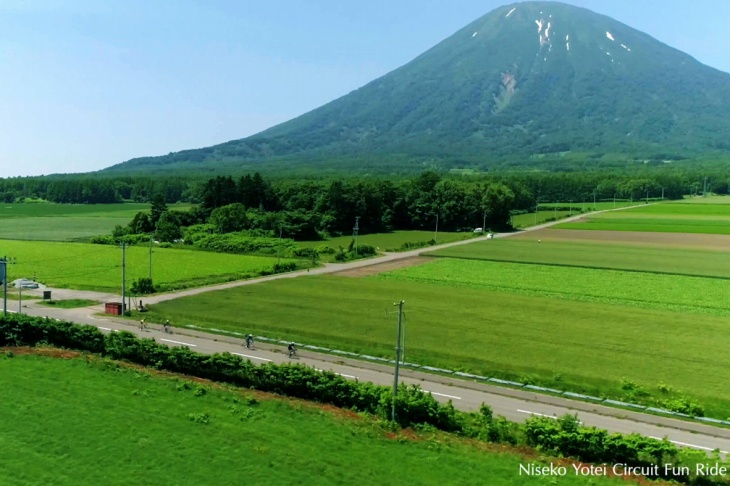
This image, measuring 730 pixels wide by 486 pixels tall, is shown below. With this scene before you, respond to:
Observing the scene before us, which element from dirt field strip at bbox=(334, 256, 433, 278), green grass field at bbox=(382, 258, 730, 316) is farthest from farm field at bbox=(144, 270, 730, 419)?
dirt field strip at bbox=(334, 256, 433, 278)

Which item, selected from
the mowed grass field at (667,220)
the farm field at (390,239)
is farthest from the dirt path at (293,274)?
the mowed grass field at (667,220)

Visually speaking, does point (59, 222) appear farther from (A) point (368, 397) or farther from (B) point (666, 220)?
(B) point (666, 220)

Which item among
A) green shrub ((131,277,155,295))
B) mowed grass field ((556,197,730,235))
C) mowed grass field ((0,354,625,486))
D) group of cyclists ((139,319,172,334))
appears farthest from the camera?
mowed grass field ((556,197,730,235))

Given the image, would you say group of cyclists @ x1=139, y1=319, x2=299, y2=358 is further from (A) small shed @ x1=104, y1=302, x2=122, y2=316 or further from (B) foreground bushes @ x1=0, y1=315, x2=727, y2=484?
(B) foreground bushes @ x1=0, y1=315, x2=727, y2=484

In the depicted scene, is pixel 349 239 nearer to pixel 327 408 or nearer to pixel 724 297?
pixel 724 297

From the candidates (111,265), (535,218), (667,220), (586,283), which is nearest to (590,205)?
(535,218)

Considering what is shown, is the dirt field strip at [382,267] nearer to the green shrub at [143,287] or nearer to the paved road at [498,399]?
the green shrub at [143,287]
